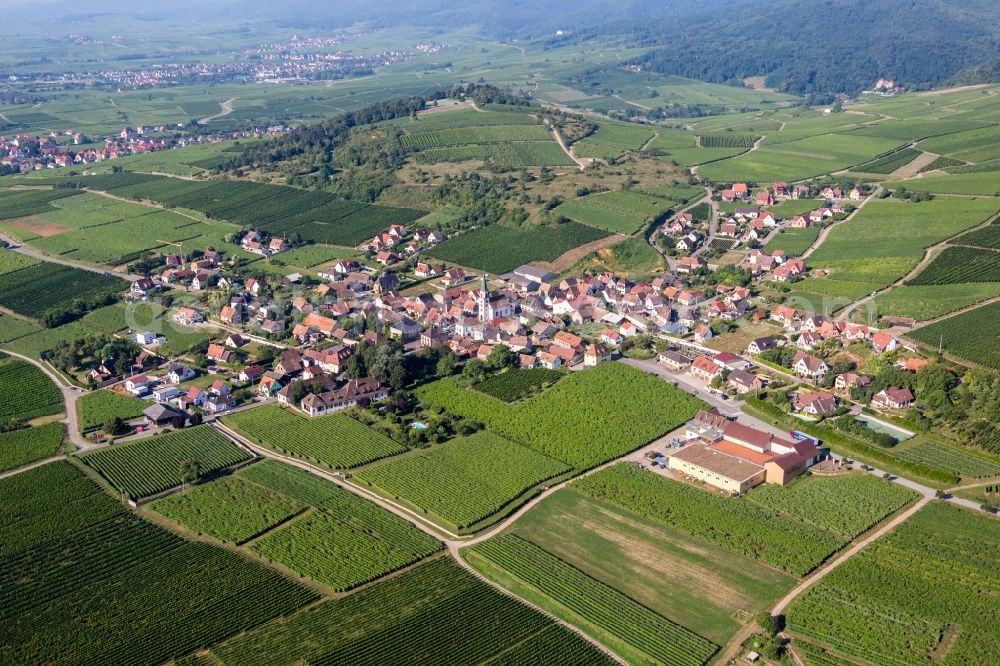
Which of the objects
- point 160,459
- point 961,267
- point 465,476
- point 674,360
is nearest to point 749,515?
point 465,476

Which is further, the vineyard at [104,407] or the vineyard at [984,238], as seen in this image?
the vineyard at [984,238]

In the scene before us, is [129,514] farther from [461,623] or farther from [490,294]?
[490,294]

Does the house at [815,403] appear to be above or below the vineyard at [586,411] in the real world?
above

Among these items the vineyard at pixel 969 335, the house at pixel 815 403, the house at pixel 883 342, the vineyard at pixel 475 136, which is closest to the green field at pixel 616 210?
the vineyard at pixel 475 136

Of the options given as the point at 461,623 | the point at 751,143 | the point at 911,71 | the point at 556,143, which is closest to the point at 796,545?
the point at 461,623

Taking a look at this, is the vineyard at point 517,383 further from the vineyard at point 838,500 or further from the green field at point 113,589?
the green field at point 113,589
